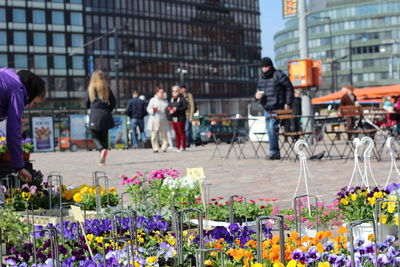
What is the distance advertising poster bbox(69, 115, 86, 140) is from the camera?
2830 centimetres

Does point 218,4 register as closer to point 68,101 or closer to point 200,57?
point 200,57

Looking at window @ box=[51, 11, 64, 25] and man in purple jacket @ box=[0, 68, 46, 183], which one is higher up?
window @ box=[51, 11, 64, 25]

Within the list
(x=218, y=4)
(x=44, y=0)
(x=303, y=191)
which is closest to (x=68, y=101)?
(x=44, y=0)

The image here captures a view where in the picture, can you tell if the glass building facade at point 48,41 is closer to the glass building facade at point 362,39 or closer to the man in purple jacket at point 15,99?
the glass building facade at point 362,39

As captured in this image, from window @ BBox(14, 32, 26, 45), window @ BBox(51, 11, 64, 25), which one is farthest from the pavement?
window @ BBox(51, 11, 64, 25)

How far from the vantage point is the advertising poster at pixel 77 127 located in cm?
2830

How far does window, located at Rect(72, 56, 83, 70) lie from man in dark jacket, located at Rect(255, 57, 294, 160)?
71486mm

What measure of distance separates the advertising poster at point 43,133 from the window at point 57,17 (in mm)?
57806

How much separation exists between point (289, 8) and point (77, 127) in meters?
11.3

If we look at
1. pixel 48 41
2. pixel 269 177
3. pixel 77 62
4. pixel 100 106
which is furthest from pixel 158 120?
pixel 77 62

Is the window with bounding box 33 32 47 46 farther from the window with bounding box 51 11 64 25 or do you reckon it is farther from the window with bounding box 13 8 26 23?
the window with bounding box 13 8 26 23

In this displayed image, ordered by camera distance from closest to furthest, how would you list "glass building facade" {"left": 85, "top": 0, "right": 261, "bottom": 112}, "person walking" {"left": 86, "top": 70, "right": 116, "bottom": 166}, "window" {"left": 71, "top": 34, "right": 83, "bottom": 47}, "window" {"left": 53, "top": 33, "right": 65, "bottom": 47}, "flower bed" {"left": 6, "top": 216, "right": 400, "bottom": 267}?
→ 1. "flower bed" {"left": 6, "top": 216, "right": 400, "bottom": 267}
2. "person walking" {"left": 86, "top": 70, "right": 116, "bottom": 166}
3. "window" {"left": 53, "top": 33, "right": 65, "bottom": 47}
4. "window" {"left": 71, "top": 34, "right": 83, "bottom": 47}
5. "glass building facade" {"left": 85, "top": 0, "right": 261, "bottom": 112}

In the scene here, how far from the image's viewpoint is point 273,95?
541 inches

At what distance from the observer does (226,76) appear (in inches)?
4131
